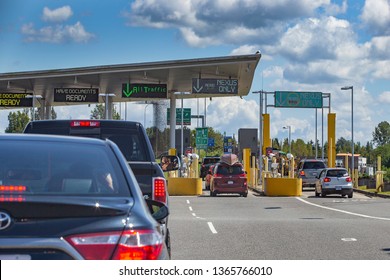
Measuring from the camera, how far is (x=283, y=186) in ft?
127

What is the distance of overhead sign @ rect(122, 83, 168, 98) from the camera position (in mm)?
42062

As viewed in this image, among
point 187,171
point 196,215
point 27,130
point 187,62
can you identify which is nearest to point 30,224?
point 27,130

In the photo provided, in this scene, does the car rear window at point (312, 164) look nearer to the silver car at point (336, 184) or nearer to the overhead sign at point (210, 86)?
the overhead sign at point (210, 86)

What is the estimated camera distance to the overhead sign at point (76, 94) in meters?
43.1

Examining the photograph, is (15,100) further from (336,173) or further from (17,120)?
(17,120)

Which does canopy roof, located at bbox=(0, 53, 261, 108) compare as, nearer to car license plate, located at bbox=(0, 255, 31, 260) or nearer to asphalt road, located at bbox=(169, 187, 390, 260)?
asphalt road, located at bbox=(169, 187, 390, 260)

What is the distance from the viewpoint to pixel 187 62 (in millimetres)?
41094

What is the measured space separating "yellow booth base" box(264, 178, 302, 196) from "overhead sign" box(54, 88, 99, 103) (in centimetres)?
1043

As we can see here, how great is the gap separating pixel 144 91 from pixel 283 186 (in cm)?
879

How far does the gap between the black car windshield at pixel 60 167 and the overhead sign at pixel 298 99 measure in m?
52.0

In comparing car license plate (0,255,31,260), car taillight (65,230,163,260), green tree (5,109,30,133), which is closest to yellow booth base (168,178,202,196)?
car taillight (65,230,163,260)

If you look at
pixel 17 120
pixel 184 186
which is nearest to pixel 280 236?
pixel 184 186
